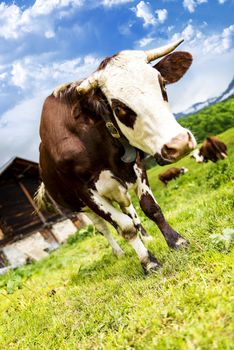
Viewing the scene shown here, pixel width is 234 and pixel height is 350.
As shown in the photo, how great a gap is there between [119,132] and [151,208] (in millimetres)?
1133

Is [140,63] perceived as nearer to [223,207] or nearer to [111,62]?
[111,62]

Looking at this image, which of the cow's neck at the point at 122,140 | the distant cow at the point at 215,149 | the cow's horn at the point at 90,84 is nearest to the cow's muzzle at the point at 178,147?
the cow's neck at the point at 122,140

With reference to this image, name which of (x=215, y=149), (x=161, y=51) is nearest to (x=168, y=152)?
(x=161, y=51)

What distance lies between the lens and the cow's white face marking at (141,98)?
4059 millimetres

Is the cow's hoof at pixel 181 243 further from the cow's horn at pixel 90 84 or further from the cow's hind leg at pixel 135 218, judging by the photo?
the cow's horn at pixel 90 84

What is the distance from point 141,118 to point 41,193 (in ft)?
16.7

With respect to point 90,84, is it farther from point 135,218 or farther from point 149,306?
point 149,306

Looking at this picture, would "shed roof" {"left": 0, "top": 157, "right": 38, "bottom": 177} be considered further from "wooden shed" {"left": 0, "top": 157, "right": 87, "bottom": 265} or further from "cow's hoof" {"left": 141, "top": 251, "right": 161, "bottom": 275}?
"cow's hoof" {"left": 141, "top": 251, "right": 161, "bottom": 275}

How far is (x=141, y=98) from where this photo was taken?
13.8 feet

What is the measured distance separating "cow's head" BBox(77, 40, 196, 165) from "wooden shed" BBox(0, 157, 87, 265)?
20649 mm

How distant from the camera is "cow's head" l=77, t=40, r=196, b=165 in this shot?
154 inches

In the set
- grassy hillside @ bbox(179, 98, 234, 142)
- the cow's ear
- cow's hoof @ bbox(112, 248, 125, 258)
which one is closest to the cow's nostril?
the cow's ear

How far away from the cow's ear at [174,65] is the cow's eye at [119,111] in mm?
1041

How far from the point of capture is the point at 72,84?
18.5 feet
